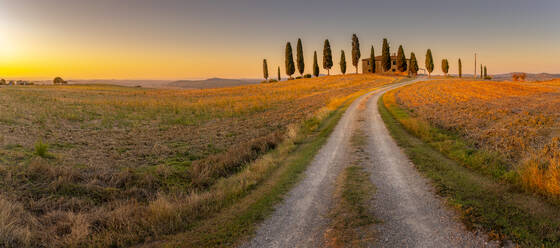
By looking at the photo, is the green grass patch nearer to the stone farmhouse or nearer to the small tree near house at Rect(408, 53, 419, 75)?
the small tree near house at Rect(408, 53, 419, 75)

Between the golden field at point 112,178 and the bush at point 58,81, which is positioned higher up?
the bush at point 58,81

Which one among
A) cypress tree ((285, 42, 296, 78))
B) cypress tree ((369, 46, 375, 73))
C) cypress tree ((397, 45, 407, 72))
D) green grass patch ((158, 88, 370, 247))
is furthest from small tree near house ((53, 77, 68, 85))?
green grass patch ((158, 88, 370, 247))

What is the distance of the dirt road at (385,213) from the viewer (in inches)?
222

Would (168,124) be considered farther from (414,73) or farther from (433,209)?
(414,73)

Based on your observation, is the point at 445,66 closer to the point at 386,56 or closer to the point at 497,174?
the point at 386,56

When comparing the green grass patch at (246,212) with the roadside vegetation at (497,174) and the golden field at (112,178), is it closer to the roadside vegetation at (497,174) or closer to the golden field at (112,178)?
the golden field at (112,178)

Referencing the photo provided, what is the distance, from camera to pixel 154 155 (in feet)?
48.9

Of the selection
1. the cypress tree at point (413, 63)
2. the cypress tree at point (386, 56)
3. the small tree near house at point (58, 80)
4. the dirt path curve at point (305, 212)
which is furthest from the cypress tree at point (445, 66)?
the small tree near house at point (58, 80)

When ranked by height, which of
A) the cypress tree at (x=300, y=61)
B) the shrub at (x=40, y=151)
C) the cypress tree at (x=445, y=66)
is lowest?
the shrub at (x=40, y=151)

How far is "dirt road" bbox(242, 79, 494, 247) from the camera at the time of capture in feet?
18.5

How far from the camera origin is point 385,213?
677cm

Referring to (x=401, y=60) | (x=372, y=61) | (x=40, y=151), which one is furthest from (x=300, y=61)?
(x=40, y=151)

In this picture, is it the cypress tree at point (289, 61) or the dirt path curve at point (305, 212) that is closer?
the dirt path curve at point (305, 212)

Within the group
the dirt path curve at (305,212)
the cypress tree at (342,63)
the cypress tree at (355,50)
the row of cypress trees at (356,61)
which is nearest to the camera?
the dirt path curve at (305,212)
